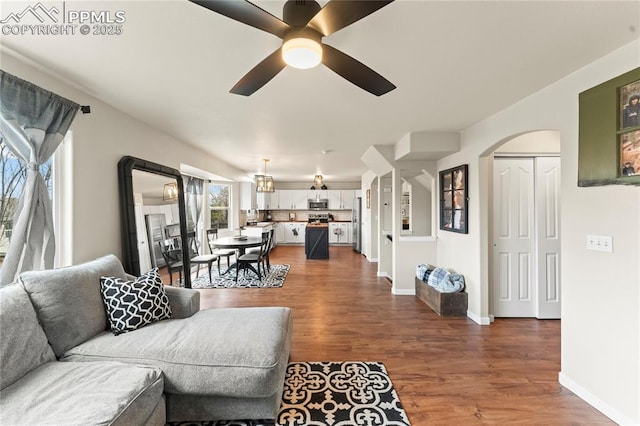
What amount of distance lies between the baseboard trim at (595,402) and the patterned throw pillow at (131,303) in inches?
124

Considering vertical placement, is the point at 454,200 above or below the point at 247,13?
below

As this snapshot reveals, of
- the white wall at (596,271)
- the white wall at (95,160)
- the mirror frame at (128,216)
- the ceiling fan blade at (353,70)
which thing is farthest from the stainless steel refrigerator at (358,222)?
the ceiling fan blade at (353,70)

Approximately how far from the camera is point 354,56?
1.80 m

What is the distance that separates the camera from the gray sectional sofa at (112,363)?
1.27 meters

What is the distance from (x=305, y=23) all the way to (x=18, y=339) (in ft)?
7.20

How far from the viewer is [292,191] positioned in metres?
9.55

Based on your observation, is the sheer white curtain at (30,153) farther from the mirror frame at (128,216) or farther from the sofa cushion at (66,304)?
the mirror frame at (128,216)

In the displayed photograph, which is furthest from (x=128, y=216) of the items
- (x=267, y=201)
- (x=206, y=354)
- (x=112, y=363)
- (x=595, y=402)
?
(x=267, y=201)

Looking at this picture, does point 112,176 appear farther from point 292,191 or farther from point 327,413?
point 292,191

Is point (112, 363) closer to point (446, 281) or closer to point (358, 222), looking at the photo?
point (446, 281)

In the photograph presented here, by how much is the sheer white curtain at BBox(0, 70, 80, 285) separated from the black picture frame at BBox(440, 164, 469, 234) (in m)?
4.08

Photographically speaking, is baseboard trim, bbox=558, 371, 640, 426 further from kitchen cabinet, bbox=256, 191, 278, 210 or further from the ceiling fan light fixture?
kitchen cabinet, bbox=256, 191, 278, 210

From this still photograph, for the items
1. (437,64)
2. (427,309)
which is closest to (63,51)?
(437,64)

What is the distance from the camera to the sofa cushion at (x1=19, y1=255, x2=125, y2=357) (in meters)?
1.67
